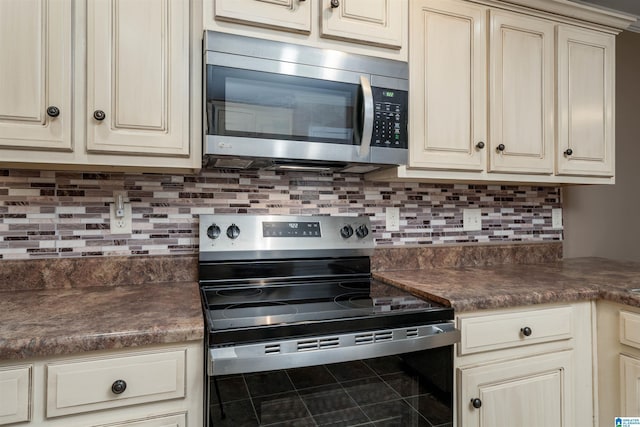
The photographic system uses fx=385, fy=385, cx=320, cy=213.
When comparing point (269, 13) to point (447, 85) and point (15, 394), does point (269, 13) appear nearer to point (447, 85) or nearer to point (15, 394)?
point (447, 85)

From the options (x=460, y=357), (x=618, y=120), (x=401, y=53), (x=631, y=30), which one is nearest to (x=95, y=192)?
(x=401, y=53)

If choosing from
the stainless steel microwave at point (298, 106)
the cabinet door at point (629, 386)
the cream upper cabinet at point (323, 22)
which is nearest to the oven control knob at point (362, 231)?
the stainless steel microwave at point (298, 106)

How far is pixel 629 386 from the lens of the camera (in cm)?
137

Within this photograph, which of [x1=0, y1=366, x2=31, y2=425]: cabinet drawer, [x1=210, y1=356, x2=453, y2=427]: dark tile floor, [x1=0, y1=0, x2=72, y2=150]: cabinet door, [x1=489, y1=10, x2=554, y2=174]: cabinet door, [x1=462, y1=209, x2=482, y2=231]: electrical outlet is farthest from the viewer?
[x1=462, y1=209, x2=482, y2=231]: electrical outlet

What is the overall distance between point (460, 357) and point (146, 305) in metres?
1.01

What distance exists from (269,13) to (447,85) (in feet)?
2.56

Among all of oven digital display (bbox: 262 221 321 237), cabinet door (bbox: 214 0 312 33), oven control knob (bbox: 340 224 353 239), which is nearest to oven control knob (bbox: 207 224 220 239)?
oven digital display (bbox: 262 221 321 237)

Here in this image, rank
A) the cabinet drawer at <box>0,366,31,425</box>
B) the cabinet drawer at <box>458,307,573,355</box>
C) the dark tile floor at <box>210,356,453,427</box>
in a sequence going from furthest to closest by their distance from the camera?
1. the cabinet drawer at <box>458,307,573,355</box>
2. the dark tile floor at <box>210,356,453,427</box>
3. the cabinet drawer at <box>0,366,31,425</box>

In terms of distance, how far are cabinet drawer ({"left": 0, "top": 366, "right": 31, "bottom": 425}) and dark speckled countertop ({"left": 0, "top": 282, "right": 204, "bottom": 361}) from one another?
4cm

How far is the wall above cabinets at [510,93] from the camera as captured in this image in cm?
159

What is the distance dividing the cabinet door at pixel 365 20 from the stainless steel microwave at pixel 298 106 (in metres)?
0.08

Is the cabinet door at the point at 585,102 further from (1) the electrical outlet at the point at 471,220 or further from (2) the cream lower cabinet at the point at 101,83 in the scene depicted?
(2) the cream lower cabinet at the point at 101,83

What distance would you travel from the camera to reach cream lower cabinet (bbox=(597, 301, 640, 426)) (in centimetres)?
136

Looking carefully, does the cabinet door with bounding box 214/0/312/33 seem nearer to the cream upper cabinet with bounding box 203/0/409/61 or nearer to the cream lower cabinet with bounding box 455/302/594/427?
the cream upper cabinet with bounding box 203/0/409/61
